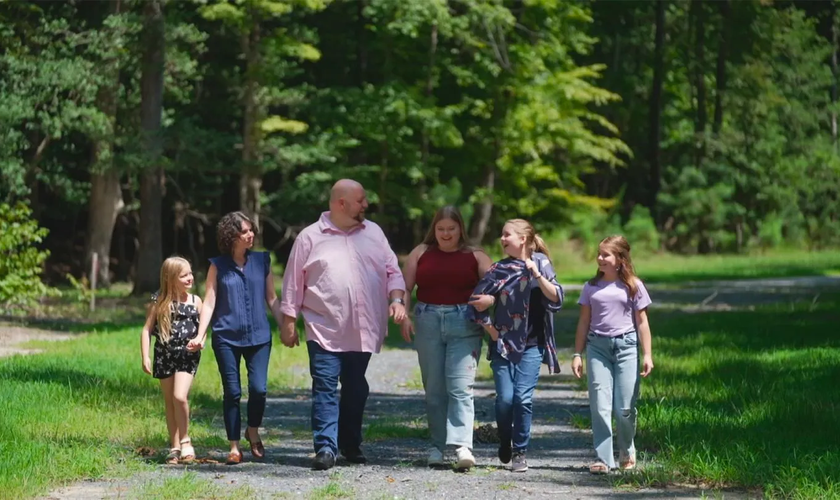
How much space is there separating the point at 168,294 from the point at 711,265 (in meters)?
38.0

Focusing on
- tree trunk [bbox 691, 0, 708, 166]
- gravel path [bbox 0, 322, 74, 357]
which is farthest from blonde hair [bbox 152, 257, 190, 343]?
tree trunk [bbox 691, 0, 708, 166]

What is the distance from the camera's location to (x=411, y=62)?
45.4 meters

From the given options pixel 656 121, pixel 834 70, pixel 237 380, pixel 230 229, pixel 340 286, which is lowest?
pixel 237 380

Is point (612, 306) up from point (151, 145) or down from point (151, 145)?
down

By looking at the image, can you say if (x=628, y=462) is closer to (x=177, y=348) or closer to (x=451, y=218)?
(x=451, y=218)

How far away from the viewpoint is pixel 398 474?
9430mm

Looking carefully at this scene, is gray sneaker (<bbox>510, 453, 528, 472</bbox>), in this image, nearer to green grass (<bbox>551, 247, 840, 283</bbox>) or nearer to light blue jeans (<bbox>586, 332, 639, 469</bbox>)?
light blue jeans (<bbox>586, 332, 639, 469</bbox>)

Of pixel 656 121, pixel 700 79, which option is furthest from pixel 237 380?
pixel 700 79

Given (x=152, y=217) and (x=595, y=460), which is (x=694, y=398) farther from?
(x=152, y=217)

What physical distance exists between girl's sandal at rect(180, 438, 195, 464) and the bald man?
885mm

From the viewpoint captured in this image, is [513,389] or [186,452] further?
[186,452]

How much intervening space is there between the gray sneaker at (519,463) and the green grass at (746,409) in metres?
0.80

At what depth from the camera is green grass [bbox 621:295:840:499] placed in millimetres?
8914

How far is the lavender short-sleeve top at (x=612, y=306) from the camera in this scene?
9.67 m
